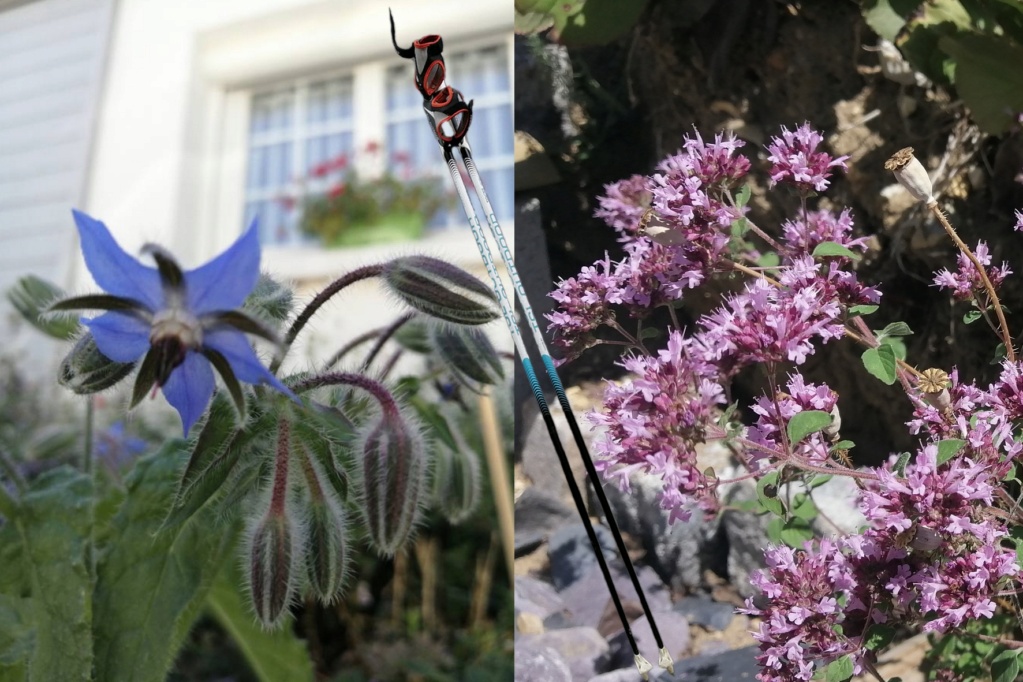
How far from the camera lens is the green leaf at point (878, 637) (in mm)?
429

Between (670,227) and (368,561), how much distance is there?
580 millimetres

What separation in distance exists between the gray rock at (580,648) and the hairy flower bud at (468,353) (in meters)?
0.16

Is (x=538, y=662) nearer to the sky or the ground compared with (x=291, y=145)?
nearer to the ground

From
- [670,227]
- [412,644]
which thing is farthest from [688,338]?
[412,644]

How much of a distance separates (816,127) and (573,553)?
299 millimetres

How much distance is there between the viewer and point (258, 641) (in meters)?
0.62

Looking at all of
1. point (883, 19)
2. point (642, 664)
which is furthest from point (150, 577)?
point (883, 19)

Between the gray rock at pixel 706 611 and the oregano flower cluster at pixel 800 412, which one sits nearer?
the oregano flower cluster at pixel 800 412

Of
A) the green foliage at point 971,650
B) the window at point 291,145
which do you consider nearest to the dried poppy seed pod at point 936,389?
the green foliage at point 971,650

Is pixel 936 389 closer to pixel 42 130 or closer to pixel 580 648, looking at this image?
pixel 580 648

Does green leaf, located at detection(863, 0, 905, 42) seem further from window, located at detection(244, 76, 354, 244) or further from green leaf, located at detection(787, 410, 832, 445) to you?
window, located at detection(244, 76, 354, 244)

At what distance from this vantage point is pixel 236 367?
1.39ft

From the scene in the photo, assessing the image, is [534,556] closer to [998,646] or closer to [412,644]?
[998,646]

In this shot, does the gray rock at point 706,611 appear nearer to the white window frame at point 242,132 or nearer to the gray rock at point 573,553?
the gray rock at point 573,553
